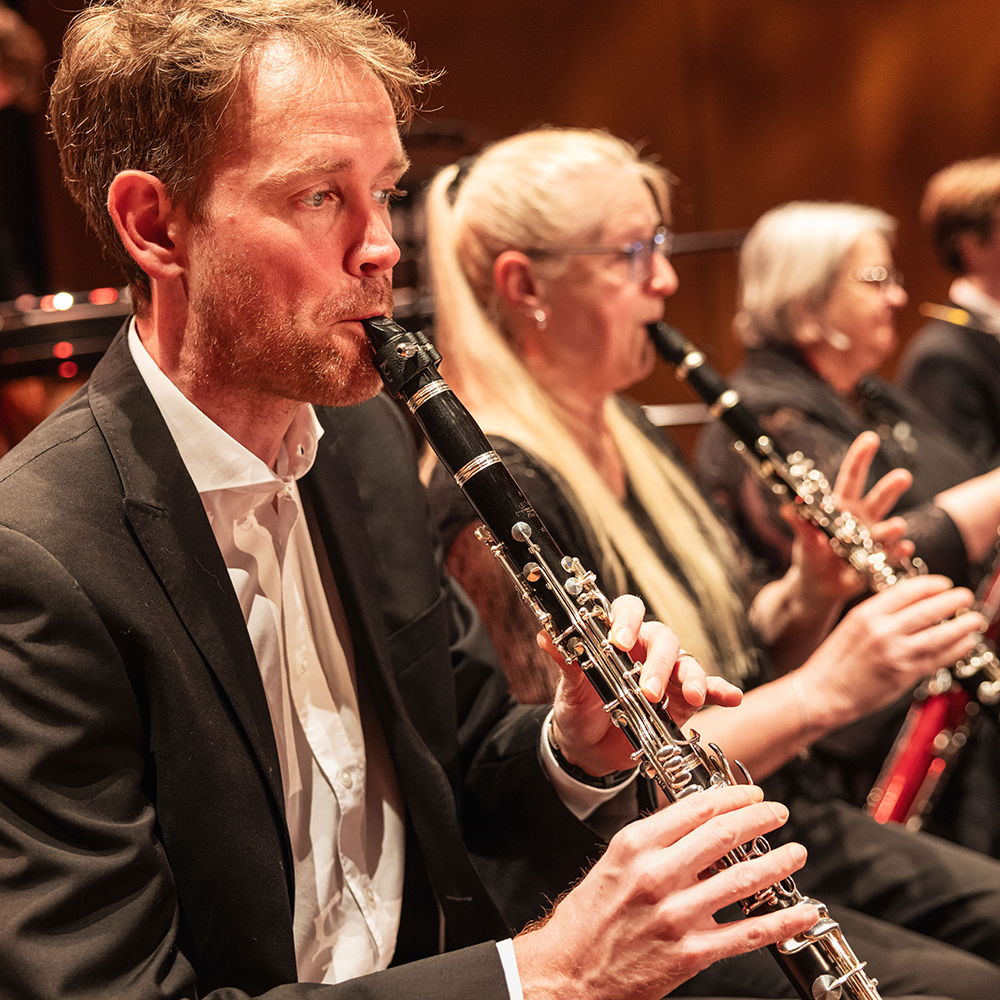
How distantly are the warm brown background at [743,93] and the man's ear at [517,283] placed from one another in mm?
3087

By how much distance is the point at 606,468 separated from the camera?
2.08 metres

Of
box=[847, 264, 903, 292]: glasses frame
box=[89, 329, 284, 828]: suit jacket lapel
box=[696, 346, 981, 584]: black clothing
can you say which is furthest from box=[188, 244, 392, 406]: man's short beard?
box=[847, 264, 903, 292]: glasses frame

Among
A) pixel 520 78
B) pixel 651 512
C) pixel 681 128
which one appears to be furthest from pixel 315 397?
pixel 681 128

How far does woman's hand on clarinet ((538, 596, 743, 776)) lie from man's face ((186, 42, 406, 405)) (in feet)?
1.29

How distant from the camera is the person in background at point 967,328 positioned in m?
3.71

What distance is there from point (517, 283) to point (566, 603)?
0.97 metres

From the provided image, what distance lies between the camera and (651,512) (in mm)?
2084

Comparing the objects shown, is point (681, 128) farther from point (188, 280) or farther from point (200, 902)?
point (200, 902)

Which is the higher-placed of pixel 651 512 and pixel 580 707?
pixel 580 707

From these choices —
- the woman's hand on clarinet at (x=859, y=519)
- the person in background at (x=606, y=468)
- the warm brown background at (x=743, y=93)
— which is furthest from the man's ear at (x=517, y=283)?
the warm brown background at (x=743, y=93)

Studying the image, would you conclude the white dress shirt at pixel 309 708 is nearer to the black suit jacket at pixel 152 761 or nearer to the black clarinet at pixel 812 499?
the black suit jacket at pixel 152 761

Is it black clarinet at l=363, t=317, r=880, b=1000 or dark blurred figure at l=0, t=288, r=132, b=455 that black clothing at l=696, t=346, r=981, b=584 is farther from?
dark blurred figure at l=0, t=288, r=132, b=455

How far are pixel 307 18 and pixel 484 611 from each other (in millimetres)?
906

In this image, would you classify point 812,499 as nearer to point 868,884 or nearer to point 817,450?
point 868,884
